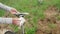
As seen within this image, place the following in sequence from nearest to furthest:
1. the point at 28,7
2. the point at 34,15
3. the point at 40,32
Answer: the point at 40,32, the point at 34,15, the point at 28,7

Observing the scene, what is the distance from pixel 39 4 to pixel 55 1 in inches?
14.7

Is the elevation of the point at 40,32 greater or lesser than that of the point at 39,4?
lesser

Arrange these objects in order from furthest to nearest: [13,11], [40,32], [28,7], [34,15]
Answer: [28,7] < [34,15] < [40,32] < [13,11]

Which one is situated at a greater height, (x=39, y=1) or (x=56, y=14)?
(x=39, y=1)

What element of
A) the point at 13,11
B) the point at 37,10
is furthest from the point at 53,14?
the point at 13,11

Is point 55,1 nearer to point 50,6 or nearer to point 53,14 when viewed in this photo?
point 50,6

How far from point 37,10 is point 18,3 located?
1.86 ft

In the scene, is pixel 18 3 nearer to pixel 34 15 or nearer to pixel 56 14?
pixel 34 15

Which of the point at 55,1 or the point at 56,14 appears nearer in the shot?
the point at 56,14

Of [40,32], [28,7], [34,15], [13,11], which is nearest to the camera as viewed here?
[13,11]

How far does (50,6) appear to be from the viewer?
468cm

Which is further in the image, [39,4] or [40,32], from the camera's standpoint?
[39,4]

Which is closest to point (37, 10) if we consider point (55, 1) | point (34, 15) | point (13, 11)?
point (34, 15)

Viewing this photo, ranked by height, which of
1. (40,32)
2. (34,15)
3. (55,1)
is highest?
(55,1)
